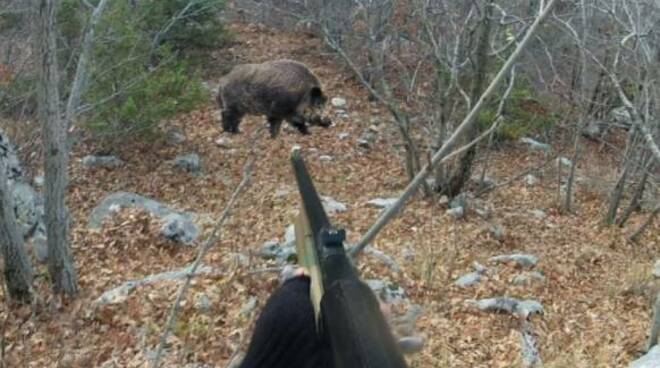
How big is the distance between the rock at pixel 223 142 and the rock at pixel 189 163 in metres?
0.76

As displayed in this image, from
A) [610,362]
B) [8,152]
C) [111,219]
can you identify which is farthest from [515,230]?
[8,152]

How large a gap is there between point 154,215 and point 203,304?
110 inches

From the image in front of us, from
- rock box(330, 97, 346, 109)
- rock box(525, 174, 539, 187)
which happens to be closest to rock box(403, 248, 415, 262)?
rock box(525, 174, 539, 187)

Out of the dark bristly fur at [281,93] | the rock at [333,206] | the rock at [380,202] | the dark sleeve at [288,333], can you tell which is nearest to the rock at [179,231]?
the dark bristly fur at [281,93]

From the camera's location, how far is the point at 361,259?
6.67 meters

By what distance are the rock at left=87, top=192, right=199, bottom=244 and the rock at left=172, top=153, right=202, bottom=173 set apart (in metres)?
2.03

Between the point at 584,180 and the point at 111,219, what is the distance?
7.90m

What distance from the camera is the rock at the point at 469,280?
6.84 meters

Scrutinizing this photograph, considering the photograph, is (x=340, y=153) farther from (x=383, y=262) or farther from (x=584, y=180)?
(x=383, y=262)

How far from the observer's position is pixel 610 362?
5.49m

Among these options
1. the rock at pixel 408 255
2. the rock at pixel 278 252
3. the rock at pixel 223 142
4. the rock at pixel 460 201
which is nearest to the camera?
the rock at pixel 278 252

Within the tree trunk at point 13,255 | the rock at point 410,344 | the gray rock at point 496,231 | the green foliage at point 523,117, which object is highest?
the rock at point 410,344

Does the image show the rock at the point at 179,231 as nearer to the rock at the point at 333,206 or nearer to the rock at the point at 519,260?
the rock at the point at 333,206

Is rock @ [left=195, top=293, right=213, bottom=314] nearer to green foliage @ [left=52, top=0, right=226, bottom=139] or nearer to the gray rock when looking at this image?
the gray rock
